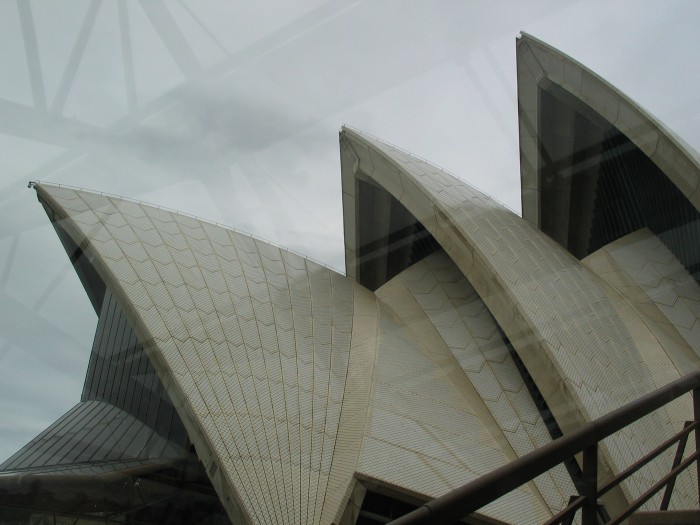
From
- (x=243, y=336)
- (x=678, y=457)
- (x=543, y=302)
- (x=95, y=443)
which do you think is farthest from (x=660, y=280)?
(x=95, y=443)

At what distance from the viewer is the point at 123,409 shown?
384 inches

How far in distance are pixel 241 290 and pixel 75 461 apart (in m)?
3.54

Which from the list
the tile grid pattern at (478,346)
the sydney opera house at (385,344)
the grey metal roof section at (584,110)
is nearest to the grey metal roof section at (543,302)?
the sydney opera house at (385,344)

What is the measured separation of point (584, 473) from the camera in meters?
1.52

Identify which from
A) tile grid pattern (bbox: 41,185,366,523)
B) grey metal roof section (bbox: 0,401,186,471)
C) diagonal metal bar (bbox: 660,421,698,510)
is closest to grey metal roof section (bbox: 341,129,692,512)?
tile grid pattern (bbox: 41,185,366,523)

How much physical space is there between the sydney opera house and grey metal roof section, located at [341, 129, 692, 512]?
4 centimetres

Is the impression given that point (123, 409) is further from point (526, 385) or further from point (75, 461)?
point (526, 385)

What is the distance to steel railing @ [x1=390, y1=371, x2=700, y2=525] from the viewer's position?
1.12 meters

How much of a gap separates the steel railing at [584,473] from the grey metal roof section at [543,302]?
383cm

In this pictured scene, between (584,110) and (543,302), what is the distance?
506cm

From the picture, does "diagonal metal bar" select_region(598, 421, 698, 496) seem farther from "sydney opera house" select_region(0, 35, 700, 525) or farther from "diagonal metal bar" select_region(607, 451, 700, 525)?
"sydney opera house" select_region(0, 35, 700, 525)

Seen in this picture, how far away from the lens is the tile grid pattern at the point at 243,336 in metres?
6.05

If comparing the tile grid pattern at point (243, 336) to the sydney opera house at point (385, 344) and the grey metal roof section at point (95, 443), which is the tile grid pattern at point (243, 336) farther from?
the grey metal roof section at point (95, 443)

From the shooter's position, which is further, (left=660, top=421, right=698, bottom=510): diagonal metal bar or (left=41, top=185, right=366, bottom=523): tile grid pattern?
(left=41, top=185, right=366, bottom=523): tile grid pattern
